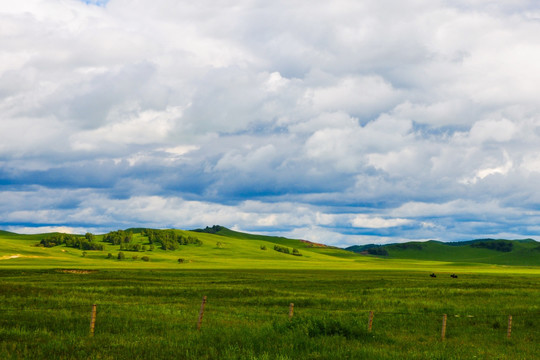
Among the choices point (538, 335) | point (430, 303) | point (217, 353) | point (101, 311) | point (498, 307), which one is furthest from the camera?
point (430, 303)

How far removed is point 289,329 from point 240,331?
7.50 feet

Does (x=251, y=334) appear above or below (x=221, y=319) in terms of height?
above

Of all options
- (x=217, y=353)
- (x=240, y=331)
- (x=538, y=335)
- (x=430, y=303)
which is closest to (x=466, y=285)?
(x=430, y=303)

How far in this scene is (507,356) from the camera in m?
21.1

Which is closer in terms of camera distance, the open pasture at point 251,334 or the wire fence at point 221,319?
the open pasture at point 251,334

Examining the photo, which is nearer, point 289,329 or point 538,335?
Result: point 289,329

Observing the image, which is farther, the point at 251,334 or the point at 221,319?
the point at 221,319

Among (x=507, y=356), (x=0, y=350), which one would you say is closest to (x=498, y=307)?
(x=507, y=356)

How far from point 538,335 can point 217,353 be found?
64.1 ft

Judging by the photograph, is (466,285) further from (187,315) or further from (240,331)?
(240,331)

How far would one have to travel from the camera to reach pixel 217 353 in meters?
18.4

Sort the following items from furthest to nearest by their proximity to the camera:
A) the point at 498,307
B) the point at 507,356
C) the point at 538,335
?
the point at 498,307
the point at 538,335
the point at 507,356

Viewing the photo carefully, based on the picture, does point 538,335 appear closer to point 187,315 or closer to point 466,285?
point 187,315

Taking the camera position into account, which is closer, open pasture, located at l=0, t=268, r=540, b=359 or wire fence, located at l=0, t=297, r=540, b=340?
open pasture, located at l=0, t=268, r=540, b=359
